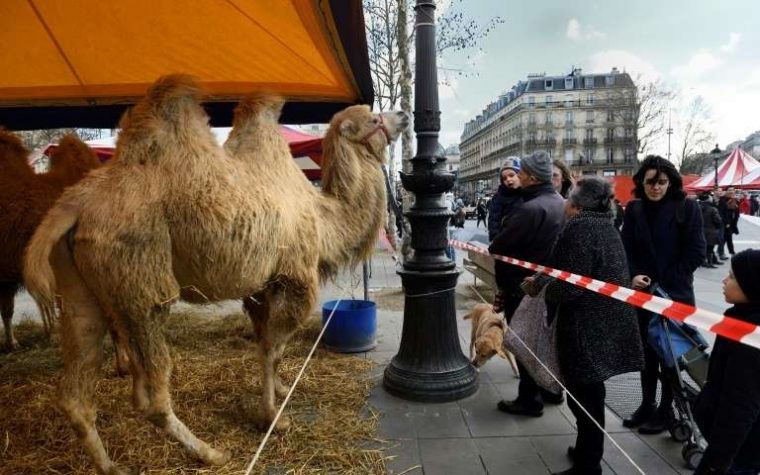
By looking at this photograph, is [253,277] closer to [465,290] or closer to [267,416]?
[267,416]

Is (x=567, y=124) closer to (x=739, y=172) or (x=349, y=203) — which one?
(x=739, y=172)

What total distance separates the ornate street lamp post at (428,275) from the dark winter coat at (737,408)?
6.72 ft

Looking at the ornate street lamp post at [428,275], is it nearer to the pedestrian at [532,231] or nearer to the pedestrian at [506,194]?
the pedestrian at [532,231]

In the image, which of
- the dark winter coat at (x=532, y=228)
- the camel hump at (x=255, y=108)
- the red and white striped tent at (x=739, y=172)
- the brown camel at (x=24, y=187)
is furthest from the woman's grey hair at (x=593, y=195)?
the red and white striped tent at (x=739, y=172)

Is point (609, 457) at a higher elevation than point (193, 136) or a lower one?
lower

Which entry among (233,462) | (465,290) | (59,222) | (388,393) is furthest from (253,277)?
(465,290)

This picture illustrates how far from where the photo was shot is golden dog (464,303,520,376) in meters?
4.29

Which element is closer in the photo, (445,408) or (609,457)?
(609,457)

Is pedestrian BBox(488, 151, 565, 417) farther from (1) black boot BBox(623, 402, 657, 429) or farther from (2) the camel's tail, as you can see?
(2) the camel's tail

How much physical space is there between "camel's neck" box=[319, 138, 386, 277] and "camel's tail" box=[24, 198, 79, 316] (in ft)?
4.90

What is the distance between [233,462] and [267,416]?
17.2 inches

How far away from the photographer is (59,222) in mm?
2387

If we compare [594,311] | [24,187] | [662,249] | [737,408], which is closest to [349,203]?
[594,311]

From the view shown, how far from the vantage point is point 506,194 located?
16.6ft
